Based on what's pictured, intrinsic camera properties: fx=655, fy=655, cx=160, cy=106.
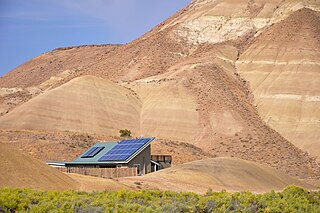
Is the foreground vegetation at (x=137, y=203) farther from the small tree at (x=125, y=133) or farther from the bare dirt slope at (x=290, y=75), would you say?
the bare dirt slope at (x=290, y=75)

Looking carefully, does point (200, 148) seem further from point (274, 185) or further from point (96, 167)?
point (96, 167)

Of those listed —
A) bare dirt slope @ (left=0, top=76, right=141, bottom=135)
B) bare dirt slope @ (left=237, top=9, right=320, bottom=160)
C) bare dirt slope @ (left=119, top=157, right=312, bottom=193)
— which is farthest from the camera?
bare dirt slope @ (left=237, top=9, right=320, bottom=160)

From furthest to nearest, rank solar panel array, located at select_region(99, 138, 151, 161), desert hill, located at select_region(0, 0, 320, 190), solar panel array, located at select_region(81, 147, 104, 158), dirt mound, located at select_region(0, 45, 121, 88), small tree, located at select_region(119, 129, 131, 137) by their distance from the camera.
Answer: dirt mound, located at select_region(0, 45, 121, 88) < desert hill, located at select_region(0, 0, 320, 190) < small tree, located at select_region(119, 129, 131, 137) < solar panel array, located at select_region(81, 147, 104, 158) < solar panel array, located at select_region(99, 138, 151, 161)

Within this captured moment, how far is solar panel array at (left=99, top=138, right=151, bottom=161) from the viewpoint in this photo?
48.6 metres

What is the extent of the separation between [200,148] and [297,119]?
18.8 meters

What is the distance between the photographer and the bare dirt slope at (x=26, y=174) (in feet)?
102

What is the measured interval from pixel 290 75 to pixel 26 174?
75646 mm

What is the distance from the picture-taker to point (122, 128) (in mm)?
86500

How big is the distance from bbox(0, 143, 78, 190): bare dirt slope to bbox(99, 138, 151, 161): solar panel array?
13.7 metres

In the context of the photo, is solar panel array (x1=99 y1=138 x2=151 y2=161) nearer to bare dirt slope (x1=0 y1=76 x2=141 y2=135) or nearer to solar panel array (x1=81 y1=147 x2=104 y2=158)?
solar panel array (x1=81 y1=147 x2=104 y2=158)

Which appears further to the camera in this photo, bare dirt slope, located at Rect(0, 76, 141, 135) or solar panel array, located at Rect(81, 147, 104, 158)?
bare dirt slope, located at Rect(0, 76, 141, 135)

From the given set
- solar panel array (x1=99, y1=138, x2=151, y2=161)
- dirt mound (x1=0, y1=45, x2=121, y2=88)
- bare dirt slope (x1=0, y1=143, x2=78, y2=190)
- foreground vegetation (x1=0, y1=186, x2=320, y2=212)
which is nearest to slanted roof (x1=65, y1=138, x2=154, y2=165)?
solar panel array (x1=99, y1=138, x2=151, y2=161)

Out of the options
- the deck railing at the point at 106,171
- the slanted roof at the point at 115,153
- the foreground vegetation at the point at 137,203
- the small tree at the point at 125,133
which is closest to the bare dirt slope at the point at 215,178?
the deck railing at the point at 106,171

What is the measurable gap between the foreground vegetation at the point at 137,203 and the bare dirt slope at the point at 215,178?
13.6 metres
